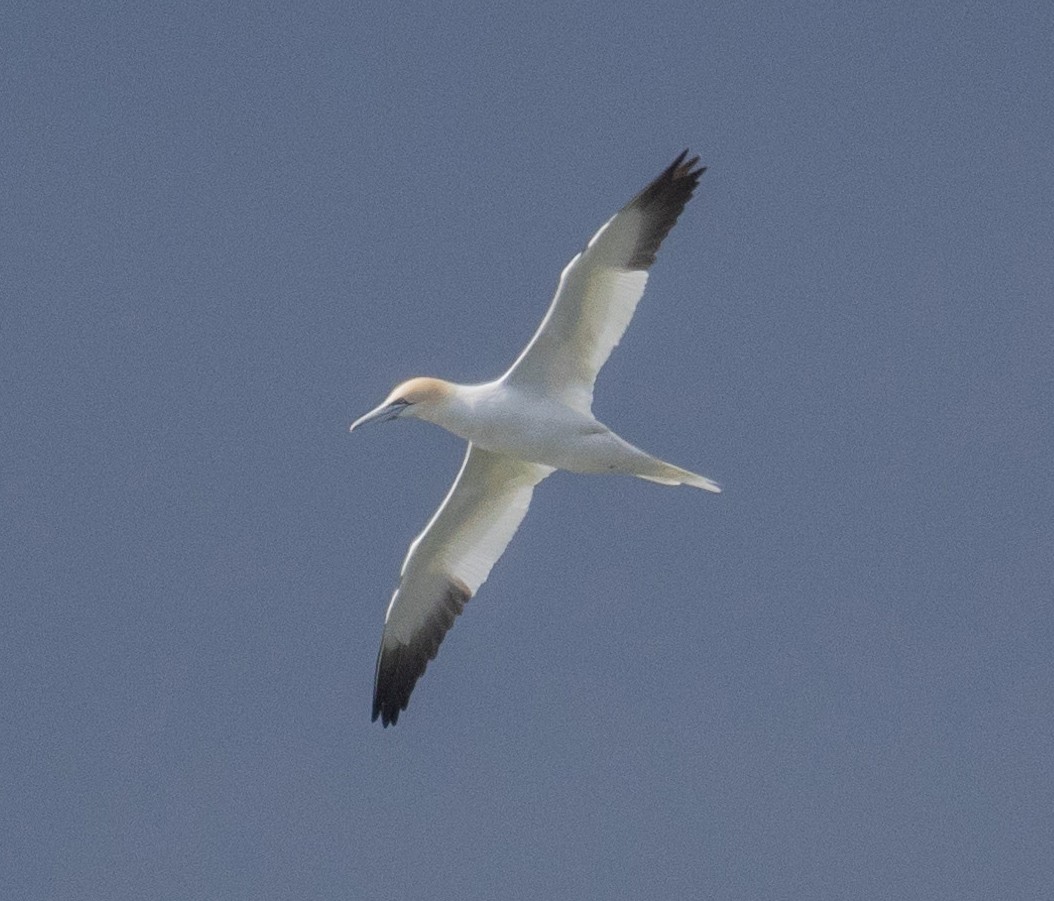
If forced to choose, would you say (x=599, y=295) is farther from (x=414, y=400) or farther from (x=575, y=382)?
(x=414, y=400)

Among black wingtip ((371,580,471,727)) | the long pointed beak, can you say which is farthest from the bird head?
black wingtip ((371,580,471,727))

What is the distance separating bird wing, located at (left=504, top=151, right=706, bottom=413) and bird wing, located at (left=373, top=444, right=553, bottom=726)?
1.21 metres

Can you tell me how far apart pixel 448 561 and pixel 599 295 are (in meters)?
2.92

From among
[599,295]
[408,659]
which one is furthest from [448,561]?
[599,295]

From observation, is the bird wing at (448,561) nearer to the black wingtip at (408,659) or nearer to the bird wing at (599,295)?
the black wingtip at (408,659)

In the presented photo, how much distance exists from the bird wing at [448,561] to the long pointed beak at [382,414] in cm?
97

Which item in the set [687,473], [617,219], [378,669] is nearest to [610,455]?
[687,473]

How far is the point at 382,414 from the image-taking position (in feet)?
49.8

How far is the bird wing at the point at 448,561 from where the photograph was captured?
16.2 m

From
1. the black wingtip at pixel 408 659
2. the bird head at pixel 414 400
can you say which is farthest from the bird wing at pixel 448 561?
the bird head at pixel 414 400

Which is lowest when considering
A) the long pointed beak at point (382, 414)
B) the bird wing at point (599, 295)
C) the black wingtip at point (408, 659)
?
the black wingtip at point (408, 659)

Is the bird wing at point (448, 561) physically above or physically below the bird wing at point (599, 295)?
below

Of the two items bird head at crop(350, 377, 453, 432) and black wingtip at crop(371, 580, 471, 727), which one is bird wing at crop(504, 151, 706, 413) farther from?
black wingtip at crop(371, 580, 471, 727)

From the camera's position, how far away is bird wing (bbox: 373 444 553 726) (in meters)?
16.2
